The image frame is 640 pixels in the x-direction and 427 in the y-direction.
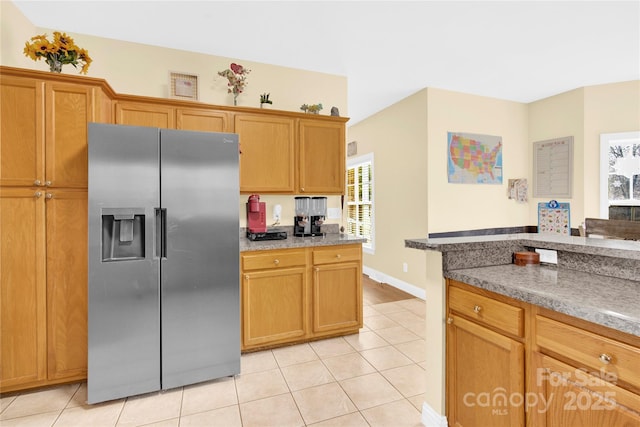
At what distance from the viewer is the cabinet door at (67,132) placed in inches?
80.5

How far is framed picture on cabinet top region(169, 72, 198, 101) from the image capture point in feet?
9.71

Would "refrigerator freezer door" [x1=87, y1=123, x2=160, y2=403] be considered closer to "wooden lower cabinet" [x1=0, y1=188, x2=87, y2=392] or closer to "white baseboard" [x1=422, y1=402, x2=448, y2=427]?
"wooden lower cabinet" [x1=0, y1=188, x2=87, y2=392]

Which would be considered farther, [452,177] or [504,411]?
[452,177]

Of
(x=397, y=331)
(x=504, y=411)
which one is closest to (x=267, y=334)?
(x=397, y=331)

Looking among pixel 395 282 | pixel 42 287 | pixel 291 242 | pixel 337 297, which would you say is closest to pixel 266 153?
pixel 291 242

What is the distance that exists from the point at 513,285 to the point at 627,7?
2.81 metres

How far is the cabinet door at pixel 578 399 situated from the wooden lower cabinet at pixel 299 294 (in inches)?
71.6

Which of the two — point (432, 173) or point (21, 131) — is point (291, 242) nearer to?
point (21, 131)

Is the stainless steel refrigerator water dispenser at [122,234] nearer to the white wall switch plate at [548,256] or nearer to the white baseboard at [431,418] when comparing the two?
the white baseboard at [431,418]

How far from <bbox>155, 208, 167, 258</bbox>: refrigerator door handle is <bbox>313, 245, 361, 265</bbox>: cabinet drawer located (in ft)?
4.08

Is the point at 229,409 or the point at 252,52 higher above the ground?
the point at 252,52

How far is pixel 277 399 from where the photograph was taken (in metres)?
2.04

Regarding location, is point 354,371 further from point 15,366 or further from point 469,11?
point 469,11

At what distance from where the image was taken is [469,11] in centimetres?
246
